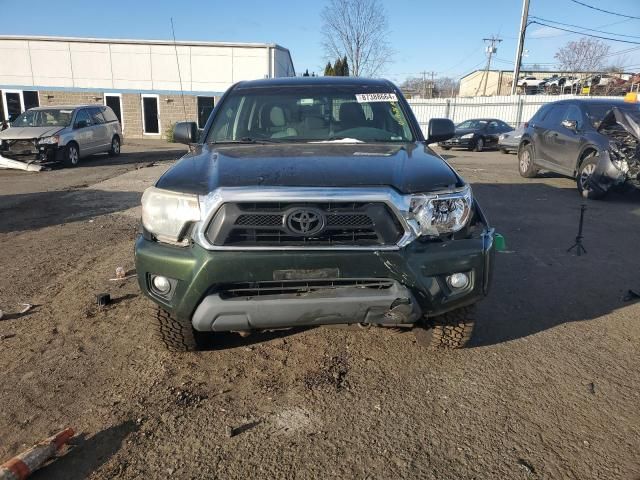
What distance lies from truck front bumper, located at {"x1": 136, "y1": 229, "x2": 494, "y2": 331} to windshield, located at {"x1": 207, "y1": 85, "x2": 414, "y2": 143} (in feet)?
4.73

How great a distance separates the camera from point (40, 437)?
2.34 m

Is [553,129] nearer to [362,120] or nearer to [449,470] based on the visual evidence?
[362,120]

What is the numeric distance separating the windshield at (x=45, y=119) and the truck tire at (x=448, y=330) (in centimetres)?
1422

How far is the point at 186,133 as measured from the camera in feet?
13.8

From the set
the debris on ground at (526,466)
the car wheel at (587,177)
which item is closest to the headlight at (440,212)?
the debris on ground at (526,466)

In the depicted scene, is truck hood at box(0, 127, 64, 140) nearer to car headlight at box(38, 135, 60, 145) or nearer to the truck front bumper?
car headlight at box(38, 135, 60, 145)

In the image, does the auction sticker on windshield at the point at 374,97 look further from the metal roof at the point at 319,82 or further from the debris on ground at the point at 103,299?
the debris on ground at the point at 103,299

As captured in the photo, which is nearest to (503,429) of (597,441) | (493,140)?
(597,441)

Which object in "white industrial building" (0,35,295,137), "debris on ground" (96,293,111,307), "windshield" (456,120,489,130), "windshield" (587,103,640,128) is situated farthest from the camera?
"white industrial building" (0,35,295,137)

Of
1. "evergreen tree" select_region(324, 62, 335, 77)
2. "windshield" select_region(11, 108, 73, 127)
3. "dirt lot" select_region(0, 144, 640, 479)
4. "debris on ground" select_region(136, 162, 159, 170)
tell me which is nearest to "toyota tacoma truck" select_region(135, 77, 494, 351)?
"dirt lot" select_region(0, 144, 640, 479)

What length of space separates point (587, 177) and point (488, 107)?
2119cm

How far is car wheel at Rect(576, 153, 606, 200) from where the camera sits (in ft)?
26.7

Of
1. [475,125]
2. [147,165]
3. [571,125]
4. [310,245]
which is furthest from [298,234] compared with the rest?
[475,125]

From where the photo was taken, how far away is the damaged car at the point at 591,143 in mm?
7699
